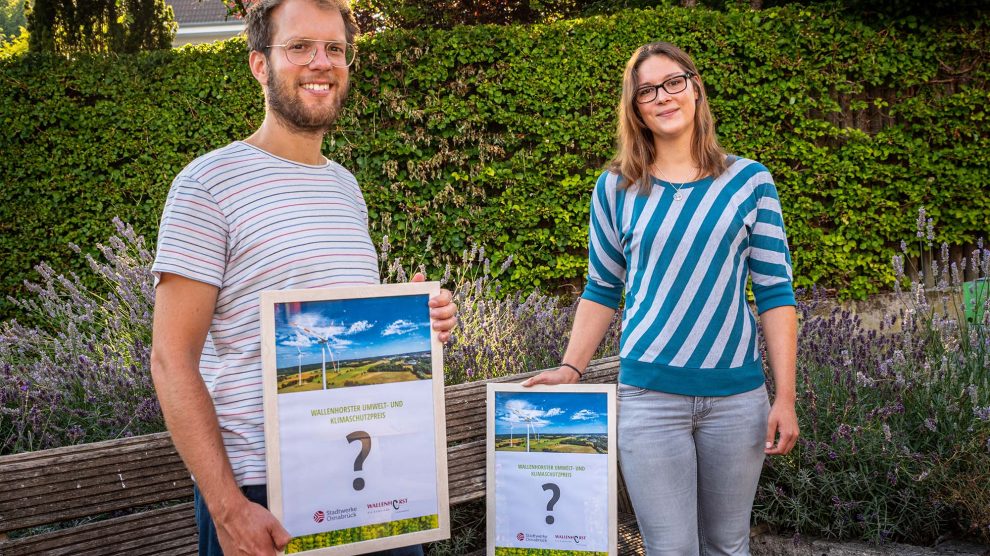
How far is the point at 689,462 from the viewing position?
2281 millimetres

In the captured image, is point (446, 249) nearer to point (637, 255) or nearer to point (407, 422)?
point (637, 255)

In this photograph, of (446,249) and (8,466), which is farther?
(446,249)

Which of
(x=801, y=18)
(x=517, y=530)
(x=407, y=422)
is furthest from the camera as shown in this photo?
(x=801, y=18)

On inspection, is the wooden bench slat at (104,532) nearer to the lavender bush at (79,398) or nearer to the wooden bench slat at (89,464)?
the wooden bench slat at (89,464)

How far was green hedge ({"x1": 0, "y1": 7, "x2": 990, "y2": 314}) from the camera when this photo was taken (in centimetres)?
724

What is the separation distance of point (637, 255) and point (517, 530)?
3.08ft

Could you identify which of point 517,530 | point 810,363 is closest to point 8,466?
point 517,530

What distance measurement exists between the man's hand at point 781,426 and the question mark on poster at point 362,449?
121cm

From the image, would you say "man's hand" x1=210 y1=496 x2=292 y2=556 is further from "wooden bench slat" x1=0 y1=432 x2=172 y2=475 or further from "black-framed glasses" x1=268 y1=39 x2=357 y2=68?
"black-framed glasses" x1=268 y1=39 x2=357 y2=68

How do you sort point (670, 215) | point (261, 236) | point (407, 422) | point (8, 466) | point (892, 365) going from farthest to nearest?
point (892, 365), point (670, 215), point (8, 466), point (407, 422), point (261, 236)

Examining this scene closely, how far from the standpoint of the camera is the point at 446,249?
7301mm

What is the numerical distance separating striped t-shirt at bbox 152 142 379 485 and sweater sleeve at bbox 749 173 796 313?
4.14 feet

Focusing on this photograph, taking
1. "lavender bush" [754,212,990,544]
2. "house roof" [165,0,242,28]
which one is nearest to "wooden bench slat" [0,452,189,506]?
"lavender bush" [754,212,990,544]

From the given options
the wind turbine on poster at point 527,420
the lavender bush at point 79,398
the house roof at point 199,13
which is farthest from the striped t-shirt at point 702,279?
the house roof at point 199,13
